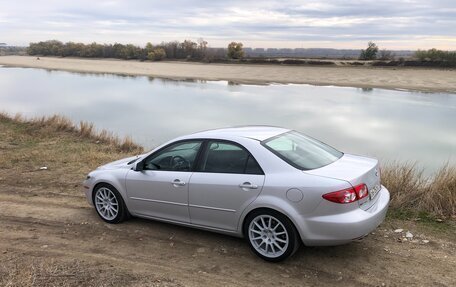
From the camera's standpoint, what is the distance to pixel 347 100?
27.8 metres

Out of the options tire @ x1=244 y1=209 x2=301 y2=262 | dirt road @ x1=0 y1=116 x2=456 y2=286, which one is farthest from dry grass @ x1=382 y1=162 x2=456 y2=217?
tire @ x1=244 y1=209 x2=301 y2=262

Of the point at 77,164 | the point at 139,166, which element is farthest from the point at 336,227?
the point at 77,164

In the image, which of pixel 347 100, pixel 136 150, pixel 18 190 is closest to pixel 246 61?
pixel 347 100

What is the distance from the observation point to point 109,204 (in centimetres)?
655

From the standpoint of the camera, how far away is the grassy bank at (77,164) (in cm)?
697

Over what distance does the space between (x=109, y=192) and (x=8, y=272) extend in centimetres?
189

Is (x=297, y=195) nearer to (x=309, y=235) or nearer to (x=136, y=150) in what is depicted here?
(x=309, y=235)

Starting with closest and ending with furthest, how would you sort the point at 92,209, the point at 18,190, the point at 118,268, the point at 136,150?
the point at 118,268
the point at 92,209
the point at 18,190
the point at 136,150

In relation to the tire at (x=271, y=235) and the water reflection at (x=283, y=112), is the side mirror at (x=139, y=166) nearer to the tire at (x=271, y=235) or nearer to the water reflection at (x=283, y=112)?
the tire at (x=271, y=235)

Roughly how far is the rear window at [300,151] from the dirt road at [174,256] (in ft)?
3.46

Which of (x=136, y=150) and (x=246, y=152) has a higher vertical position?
(x=246, y=152)

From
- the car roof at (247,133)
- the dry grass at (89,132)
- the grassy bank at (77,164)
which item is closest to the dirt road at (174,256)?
the grassy bank at (77,164)

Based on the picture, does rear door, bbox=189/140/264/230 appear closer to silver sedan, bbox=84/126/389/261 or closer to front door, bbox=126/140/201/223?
silver sedan, bbox=84/126/389/261

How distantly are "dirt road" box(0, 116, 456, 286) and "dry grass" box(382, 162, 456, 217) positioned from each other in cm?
62
